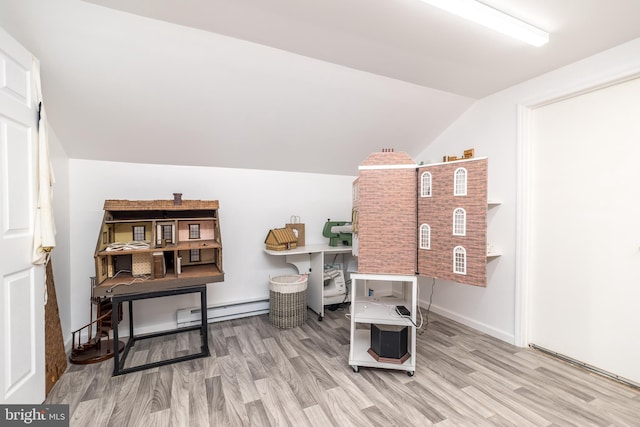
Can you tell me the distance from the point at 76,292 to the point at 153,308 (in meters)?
0.69

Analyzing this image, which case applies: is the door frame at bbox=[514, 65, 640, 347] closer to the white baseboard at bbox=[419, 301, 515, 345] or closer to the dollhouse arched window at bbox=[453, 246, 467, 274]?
the white baseboard at bbox=[419, 301, 515, 345]

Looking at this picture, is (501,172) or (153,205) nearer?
(153,205)

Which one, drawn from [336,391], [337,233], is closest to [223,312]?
[337,233]

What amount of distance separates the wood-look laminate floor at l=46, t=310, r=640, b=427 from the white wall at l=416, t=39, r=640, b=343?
38cm

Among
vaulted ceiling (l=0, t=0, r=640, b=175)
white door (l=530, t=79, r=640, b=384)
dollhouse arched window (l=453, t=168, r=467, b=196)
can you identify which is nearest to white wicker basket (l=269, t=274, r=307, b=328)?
vaulted ceiling (l=0, t=0, r=640, b=175)

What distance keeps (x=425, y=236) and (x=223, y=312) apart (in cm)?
248

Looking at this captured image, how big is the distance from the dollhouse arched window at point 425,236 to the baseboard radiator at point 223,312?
2.18 metres

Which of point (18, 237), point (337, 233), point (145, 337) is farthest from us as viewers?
point (337, 233)

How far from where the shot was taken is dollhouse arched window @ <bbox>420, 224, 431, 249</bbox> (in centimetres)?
222

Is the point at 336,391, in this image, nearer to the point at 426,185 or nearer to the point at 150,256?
the point at 426,185

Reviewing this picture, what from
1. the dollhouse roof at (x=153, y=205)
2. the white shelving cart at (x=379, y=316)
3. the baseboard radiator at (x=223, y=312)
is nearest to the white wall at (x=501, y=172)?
the white shelving cart at (x=379, y=316)

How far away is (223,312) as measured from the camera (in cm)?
335

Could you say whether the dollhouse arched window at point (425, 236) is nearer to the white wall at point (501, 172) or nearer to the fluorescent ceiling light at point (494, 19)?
the white wall at point (501, 172)

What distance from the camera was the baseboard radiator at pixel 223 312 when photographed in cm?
311
